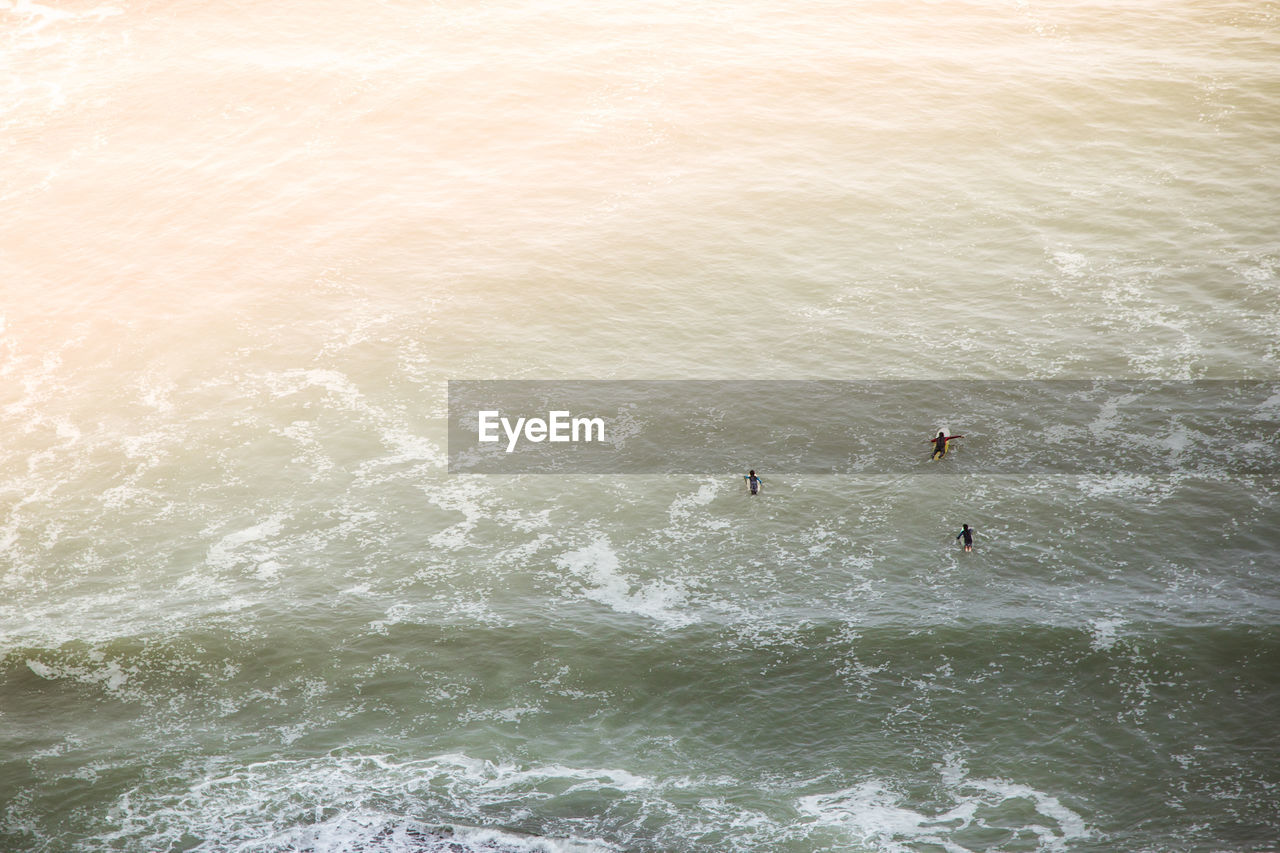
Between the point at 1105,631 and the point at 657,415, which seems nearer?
the point at 1105,631

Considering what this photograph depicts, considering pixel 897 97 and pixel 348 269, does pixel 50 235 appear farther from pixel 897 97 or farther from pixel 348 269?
Answer: pixel 897 97

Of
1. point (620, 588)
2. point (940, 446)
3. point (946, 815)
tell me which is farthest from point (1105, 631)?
point (620, 588)

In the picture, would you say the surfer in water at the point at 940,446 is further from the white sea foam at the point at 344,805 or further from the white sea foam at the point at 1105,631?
the white sea foam at the point at 344,805

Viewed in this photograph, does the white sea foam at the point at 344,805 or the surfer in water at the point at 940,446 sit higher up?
the surfer in water at the point at 940,446

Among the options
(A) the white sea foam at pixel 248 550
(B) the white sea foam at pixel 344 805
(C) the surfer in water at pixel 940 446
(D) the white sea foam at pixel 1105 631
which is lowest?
(B) the white sea foam at pixel 344 805

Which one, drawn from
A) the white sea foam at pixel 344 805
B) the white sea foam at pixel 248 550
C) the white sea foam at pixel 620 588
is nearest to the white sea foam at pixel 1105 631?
the white sea foam at pixel 620 588

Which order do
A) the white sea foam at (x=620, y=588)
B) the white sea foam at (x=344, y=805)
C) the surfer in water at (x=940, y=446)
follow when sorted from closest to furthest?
the white sea foam at (x=344, y=805), the white sea foam at (x=620, y=588), the surfer in water at (x=940, y=446)

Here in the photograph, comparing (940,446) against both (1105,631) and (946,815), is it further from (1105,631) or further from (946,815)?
(946,815)

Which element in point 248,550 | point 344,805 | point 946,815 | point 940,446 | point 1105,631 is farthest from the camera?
point 940,446

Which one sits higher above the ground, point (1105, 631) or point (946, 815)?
point (1105, 631)

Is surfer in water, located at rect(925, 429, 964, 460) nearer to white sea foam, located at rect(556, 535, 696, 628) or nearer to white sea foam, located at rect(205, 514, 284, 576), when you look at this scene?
white sea foam, located at rect(556, 535, 696, 628)
